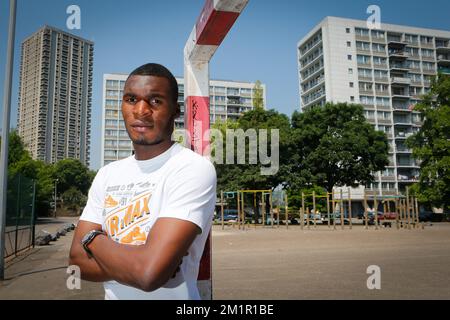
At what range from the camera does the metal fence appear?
1173cm

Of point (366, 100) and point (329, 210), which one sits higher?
point (366, 100)

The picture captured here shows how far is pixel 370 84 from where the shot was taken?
218 ft

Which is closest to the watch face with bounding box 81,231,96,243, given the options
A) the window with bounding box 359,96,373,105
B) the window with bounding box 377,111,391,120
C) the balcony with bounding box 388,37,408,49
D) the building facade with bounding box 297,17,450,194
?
the building facade with bounding box 297,17,450,194

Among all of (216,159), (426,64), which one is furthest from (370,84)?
(216,159)

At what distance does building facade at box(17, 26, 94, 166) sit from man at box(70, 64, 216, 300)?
33774 millimetres

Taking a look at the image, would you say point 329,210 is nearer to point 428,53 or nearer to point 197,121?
point 197,121

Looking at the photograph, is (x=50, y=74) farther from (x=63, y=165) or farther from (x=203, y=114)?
(x=203, y=114)

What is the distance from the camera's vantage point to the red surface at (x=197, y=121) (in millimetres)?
3734

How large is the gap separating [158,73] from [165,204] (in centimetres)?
65

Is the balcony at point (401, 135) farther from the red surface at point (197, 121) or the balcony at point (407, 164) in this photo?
the red surface at point (197, 121)

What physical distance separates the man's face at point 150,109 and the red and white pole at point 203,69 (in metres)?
1.61

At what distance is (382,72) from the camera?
67312mm

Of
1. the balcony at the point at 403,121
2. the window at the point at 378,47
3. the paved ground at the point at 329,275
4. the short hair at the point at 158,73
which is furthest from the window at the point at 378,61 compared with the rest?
the short hair at the point at 158,73

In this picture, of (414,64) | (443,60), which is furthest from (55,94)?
(443,60)
